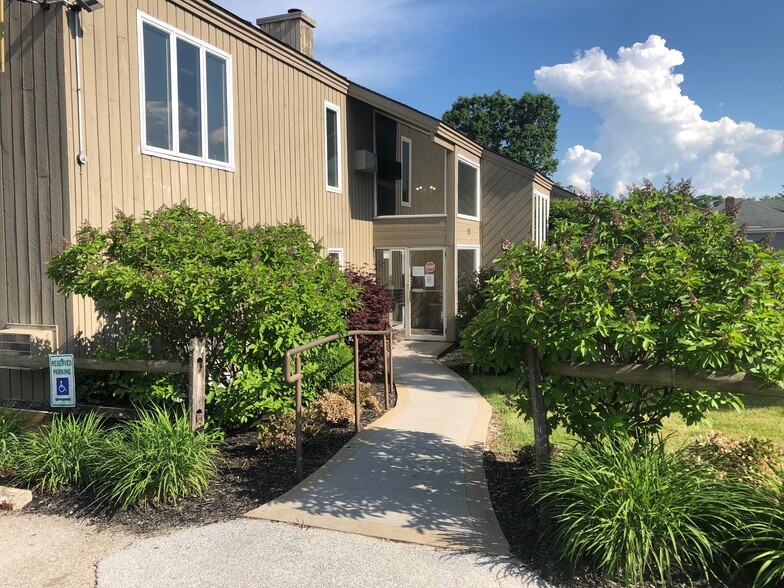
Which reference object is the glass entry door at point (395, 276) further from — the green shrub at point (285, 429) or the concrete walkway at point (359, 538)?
the concrete walkway at point (359, 538)

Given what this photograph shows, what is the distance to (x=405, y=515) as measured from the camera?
4316 millimetres

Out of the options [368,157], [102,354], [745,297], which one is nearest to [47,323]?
[102,354]

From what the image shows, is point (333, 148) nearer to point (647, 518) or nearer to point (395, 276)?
point (395, 276)

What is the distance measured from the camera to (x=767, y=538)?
321 centimetres

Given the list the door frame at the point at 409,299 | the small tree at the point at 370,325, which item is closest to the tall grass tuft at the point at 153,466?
the small tree at the point at 370,325

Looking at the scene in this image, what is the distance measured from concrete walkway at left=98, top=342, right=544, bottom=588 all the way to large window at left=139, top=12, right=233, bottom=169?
192 inches

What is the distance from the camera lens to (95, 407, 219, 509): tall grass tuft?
444cm

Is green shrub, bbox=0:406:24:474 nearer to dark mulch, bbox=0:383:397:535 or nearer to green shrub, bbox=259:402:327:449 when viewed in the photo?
dark mulch, bbox=0:383:397:535

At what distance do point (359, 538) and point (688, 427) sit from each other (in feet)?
13.9

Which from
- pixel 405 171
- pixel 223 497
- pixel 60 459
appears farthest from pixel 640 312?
pixel 405 171

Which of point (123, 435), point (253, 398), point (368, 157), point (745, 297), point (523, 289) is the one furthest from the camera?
point (368, 157)

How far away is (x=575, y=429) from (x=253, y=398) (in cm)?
311

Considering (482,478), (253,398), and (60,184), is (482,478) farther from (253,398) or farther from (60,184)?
(60,184)

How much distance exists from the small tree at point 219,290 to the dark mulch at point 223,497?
491mm
